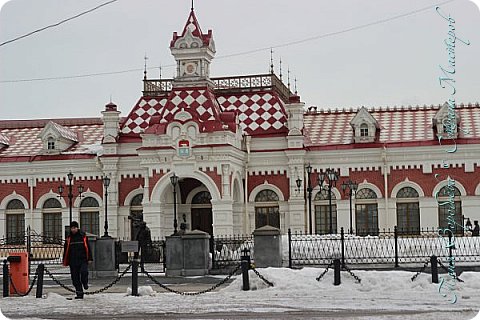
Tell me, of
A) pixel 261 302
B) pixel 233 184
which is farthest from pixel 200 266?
pixel 233 184

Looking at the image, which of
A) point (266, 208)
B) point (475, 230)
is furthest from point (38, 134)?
point (475, 230)

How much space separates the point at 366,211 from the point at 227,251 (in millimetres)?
12979

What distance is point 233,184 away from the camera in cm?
3588

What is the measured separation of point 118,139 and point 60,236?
498 cm

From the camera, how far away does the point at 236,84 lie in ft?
130

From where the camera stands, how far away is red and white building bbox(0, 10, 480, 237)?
116ft

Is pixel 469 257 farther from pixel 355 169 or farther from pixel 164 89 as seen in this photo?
pixel 164 89

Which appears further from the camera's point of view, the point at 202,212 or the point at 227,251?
the point at 202,212

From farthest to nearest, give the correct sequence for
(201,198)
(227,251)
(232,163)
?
(201,198), (232,163), (227,251)

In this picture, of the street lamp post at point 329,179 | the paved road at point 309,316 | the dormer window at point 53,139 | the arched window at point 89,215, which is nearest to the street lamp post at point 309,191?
the street lamp post at point 329,179

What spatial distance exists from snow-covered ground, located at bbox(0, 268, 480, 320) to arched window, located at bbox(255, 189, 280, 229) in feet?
62.4

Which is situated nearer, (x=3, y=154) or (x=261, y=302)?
(x=261, y=302)

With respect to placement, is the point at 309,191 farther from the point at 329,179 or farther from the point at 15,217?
the point at 15,217

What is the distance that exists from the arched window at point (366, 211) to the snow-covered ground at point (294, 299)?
18.8m
